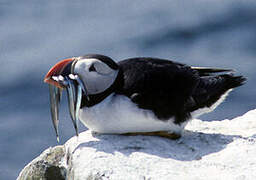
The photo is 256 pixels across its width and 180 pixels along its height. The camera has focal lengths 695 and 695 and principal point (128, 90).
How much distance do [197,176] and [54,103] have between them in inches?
60.7

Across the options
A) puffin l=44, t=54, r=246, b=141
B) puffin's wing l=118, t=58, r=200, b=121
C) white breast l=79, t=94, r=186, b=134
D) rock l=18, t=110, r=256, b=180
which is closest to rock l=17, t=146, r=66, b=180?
rock l=18, t=110, r=256, b=180

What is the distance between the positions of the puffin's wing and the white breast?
58mm

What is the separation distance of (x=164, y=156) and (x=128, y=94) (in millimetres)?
610

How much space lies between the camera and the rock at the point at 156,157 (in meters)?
5.21

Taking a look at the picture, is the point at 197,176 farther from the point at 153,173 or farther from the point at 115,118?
the point at 115,118

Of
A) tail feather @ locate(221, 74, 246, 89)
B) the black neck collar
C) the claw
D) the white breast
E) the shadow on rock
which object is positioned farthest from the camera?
tail feather @ locate(221, 74, 246, 89)

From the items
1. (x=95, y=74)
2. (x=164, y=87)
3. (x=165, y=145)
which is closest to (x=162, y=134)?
(x=165, y=145)

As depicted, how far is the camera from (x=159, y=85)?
5.83 m

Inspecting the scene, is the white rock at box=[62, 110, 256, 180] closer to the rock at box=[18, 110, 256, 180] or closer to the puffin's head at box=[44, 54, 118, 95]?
the rock at box=[18, 110, 256, 180]

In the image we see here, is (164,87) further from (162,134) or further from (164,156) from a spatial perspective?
(164,156)

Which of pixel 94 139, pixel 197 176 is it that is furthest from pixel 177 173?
pixel 94 139

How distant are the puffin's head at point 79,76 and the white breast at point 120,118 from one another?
149 millimetres

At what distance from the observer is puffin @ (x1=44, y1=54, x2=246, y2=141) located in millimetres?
5738

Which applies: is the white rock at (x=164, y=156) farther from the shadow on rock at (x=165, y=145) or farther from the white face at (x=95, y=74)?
the white face at (x=95, y=74)
